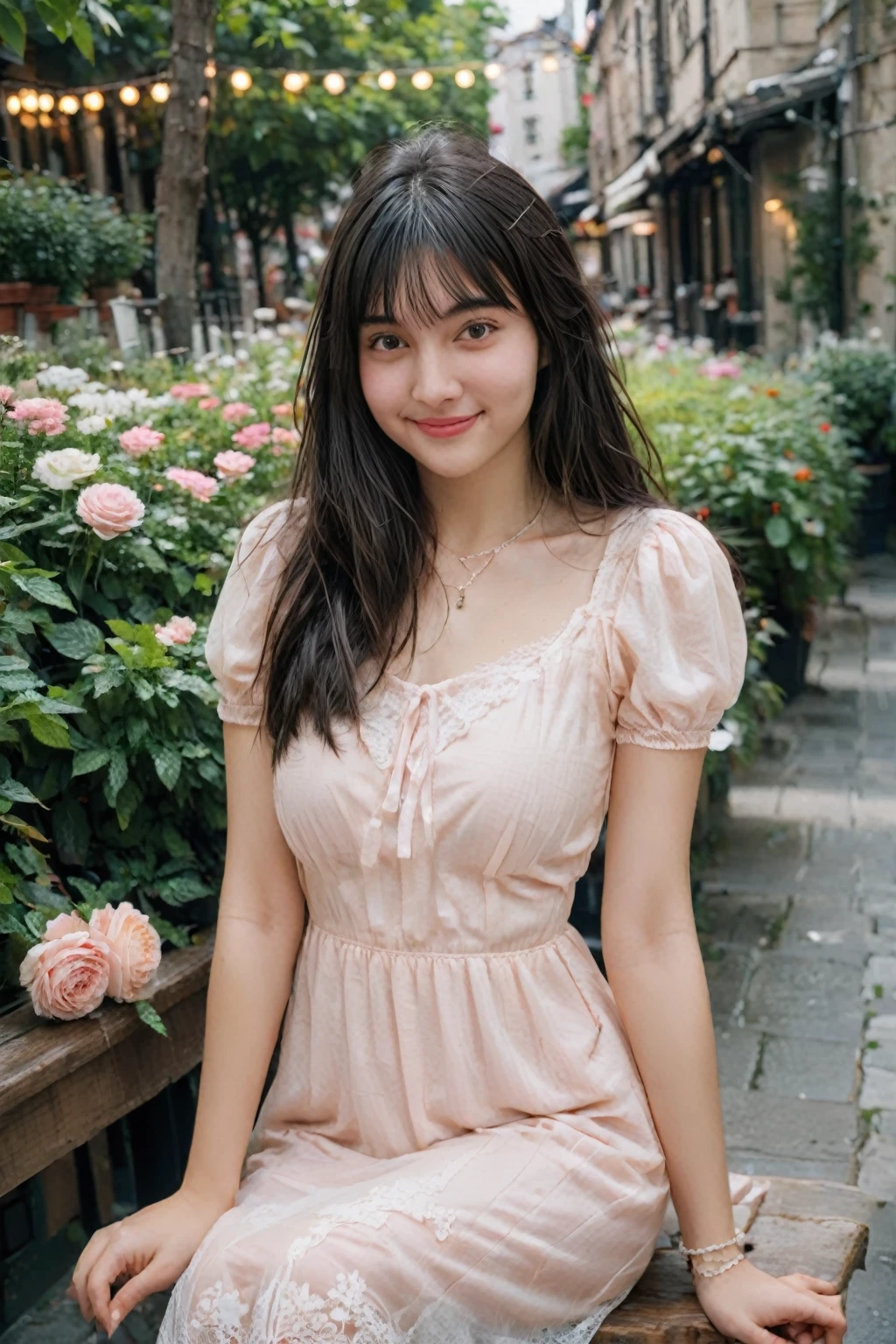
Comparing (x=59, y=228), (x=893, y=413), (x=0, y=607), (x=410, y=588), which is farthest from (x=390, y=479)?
(x=893, y=413)

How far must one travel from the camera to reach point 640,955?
1803 mm

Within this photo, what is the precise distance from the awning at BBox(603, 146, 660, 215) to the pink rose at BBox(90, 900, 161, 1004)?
799 inches

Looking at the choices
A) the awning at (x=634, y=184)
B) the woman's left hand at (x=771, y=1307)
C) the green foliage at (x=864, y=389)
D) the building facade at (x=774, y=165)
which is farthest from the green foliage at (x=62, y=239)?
the awning at (x=634, y=184)

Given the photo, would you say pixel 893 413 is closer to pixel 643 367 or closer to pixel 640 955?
pixel 643 367

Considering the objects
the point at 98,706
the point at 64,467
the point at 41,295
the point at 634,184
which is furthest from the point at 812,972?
the point at 634,184

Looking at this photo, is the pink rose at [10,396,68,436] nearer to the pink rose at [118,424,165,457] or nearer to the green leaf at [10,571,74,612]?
the pink rose at [118,424,165,457]

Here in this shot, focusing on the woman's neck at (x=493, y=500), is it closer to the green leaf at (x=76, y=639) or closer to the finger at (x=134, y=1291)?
the green leaf at (x=76, y=639)

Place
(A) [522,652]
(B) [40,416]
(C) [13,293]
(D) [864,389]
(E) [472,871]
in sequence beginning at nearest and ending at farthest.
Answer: (E) [472,871], (A) [522,652], (B) [40,416], (C) [13,293], (D) [864,389]

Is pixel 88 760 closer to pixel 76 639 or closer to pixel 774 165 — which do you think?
pixel 76 639

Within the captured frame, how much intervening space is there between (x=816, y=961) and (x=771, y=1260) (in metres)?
2.58

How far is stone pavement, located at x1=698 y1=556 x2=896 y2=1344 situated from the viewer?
330 cm

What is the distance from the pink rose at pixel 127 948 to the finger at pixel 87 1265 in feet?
1.46

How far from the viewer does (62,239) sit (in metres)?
6.73

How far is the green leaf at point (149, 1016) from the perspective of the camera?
82.7 inches
